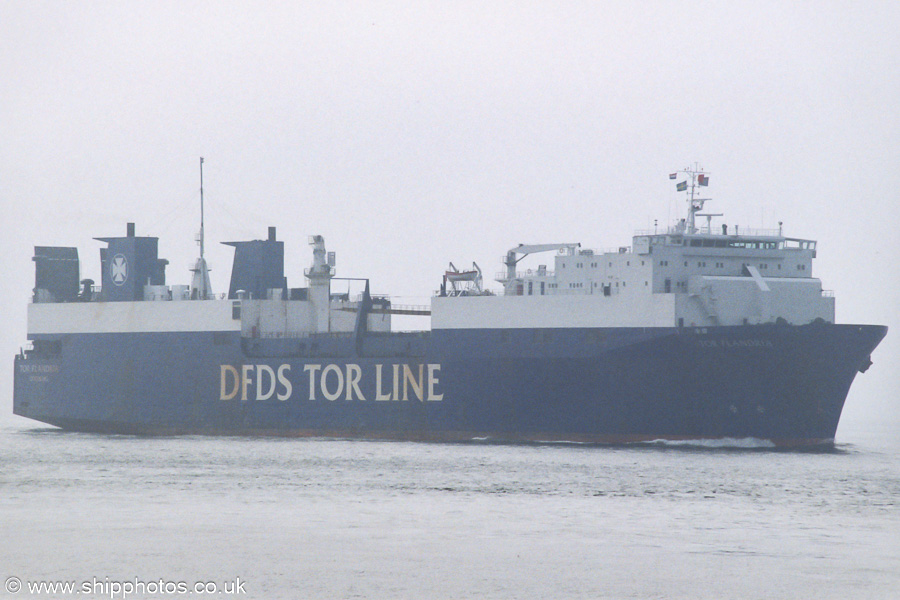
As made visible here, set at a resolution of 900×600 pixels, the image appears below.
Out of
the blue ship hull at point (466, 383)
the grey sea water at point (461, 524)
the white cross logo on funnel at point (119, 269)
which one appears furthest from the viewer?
the white cross logo on funnel at point (119, 269)

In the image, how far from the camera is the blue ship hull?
4300 centimetres

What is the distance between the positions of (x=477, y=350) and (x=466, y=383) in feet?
4.08

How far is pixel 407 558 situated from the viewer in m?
25.3

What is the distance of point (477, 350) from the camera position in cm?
4741

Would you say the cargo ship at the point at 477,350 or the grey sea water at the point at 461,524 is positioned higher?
the cargo ship at the point at 477,350

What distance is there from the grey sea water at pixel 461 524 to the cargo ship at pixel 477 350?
1.88 meters

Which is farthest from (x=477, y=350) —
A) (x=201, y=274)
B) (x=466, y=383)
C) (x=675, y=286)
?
(x=201, y=274)

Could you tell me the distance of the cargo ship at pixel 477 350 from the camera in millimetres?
43344

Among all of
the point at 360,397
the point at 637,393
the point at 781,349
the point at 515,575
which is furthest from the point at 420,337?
the point at 515,575

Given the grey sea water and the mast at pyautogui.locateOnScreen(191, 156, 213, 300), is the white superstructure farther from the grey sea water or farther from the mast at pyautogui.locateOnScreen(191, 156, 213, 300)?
the mast at pyautogui.locateOnScreen(191, 156, 213, 300)

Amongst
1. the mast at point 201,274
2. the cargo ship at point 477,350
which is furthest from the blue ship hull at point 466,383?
the mast at point 201,274

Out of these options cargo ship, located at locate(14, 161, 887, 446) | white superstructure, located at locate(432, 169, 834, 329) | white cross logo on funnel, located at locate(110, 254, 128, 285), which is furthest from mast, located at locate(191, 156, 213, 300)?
white superstructure, located at locate(432, 169, 834, 329)

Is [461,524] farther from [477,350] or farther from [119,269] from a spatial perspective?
[119,269]

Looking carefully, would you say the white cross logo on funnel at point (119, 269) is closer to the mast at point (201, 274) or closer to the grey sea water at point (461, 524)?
the mast at point (201, 274)
